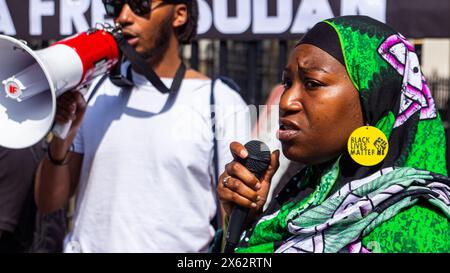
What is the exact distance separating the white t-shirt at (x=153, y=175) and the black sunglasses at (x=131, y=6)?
36 cm

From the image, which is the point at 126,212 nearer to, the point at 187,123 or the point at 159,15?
the point at 187,123

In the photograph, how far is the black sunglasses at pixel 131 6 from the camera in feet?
9.52

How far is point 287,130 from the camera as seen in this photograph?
175 cm

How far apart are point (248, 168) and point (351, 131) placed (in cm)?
30

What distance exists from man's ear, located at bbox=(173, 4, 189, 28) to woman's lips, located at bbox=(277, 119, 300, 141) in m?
1.42

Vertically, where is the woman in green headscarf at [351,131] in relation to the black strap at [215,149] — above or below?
above

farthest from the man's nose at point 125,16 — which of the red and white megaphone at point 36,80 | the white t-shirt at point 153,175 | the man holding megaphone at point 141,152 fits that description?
the white t-shirt at point 153,175

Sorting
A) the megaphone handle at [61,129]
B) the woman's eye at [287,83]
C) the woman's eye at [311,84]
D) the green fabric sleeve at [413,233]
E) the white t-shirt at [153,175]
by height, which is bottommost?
the white t-shirt at [153,175]

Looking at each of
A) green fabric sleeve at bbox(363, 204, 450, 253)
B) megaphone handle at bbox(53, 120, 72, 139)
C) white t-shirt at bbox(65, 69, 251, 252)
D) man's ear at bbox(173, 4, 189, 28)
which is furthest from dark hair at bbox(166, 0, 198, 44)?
green fabric sleeve at bbox(363, 204, 450, 253)

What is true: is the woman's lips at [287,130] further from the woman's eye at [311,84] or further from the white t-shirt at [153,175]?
the white t-shirt at [153,175]

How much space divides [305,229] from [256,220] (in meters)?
0.30

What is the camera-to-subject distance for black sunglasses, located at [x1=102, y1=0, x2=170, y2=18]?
290 centimetres

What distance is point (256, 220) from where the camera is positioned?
1.98 meters

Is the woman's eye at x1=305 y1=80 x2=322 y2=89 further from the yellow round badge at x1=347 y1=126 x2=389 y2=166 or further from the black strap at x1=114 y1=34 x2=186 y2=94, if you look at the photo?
the black strap at x1=114 y1=34 x2=186 y2=94
